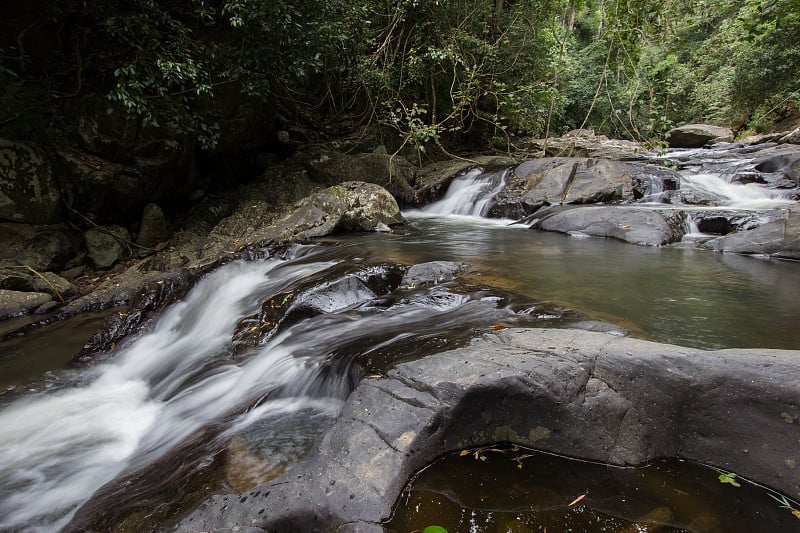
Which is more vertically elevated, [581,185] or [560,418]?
[581,185]

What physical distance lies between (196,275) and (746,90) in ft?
66.5

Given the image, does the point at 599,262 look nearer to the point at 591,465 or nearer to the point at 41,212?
the point at 591,465

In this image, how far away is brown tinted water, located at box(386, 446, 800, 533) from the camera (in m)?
1.75

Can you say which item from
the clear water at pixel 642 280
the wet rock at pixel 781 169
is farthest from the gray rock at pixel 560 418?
the wet rock at pixel 781 169

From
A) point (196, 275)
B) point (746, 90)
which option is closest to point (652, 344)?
point (196, 275)

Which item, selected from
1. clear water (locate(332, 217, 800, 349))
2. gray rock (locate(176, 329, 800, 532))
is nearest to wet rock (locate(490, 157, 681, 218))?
clear water (locate(332, 217, 800, 349))

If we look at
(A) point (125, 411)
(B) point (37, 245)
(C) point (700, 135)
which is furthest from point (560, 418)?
(C) point (700, 135)

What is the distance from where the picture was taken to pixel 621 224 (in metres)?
6.91

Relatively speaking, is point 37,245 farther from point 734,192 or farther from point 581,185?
point 734,192

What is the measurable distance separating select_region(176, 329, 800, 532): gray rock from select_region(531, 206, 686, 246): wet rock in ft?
15.4

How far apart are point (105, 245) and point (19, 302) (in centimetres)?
202

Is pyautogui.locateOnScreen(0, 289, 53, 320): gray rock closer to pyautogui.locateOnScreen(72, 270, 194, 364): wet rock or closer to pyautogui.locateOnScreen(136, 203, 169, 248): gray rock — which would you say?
pyautogui.locateOnScreen(72, 270, 194, 364): wet rock

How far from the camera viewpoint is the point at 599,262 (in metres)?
5.34

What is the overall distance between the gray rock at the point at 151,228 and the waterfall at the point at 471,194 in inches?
229
